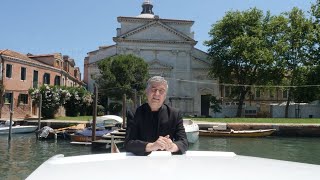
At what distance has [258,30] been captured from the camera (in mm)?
48438

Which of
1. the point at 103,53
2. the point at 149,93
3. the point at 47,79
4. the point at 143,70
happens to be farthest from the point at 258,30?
the point at 149,93

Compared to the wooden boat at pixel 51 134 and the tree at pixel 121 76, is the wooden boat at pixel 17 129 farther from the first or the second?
the tree at pixel 121 76

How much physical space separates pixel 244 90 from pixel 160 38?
13.1 metres

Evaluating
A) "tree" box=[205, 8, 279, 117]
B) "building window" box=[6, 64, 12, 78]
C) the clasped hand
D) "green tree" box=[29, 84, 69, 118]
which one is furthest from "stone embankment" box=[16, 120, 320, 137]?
the clasped hand

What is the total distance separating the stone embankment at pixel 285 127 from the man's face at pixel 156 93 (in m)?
29.6

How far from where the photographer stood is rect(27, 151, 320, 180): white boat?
1890 millimetres

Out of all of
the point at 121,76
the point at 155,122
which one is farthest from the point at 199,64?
the point at 155,122

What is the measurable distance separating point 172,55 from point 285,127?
78.3ft

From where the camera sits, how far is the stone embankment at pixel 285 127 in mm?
31250

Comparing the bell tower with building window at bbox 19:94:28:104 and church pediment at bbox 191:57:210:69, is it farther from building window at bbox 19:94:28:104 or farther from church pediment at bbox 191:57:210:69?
building window at bbox 19:94:28:104

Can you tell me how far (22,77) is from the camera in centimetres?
4091

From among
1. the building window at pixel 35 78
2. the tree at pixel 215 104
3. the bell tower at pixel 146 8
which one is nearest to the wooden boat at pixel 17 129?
the building window at pixel 35 78

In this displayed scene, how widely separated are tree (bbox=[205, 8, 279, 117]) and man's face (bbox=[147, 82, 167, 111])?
44.0 metres

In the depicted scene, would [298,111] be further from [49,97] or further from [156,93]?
[156,93]
